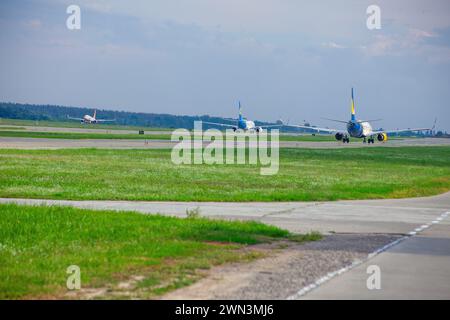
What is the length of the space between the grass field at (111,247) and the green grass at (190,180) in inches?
352

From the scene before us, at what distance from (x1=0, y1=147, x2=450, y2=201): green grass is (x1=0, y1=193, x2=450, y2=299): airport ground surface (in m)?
2.83

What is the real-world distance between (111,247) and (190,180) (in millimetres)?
22881

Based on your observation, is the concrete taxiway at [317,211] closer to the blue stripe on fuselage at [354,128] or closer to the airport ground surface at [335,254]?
the airport ground surface at [335,254]

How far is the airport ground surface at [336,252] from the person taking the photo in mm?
12773

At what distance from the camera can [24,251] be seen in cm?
1605

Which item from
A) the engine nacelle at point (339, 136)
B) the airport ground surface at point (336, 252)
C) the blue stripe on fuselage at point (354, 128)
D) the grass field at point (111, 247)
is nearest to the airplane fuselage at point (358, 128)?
the blue stripe on fuselage at point (354, 128)

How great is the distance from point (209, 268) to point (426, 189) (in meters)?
26.8

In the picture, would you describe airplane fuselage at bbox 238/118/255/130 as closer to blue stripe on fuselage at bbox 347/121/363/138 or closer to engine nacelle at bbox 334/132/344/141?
engine nacelle at bbox 334/132/344/141

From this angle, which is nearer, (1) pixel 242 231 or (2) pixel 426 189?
(1) pixel 242 231

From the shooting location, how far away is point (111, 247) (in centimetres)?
1686

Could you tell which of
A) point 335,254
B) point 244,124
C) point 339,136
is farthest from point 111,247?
point 244,124

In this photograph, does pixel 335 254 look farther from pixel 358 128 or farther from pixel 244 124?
pixel 244 124
